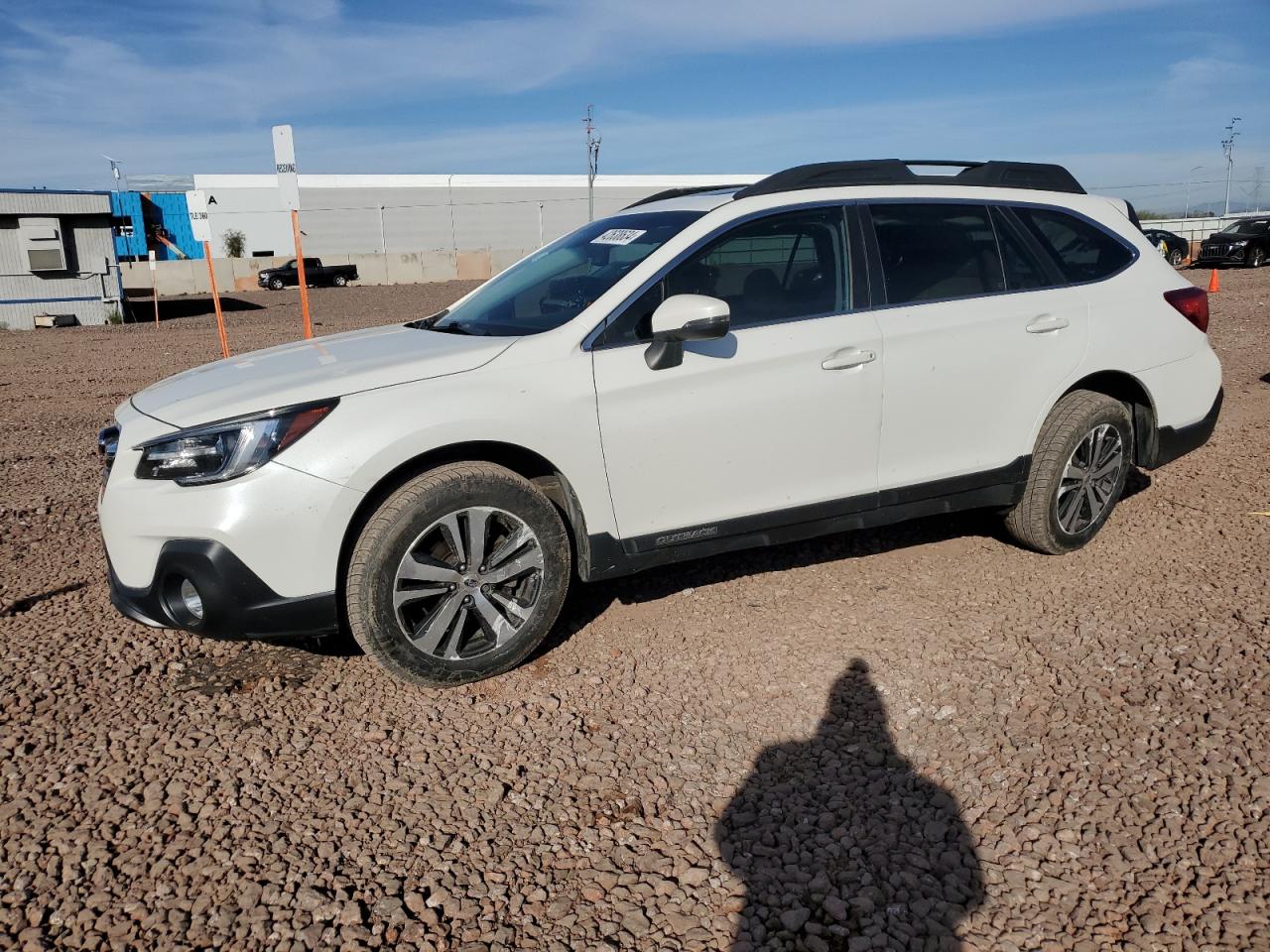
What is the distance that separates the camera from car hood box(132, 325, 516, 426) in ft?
11.6

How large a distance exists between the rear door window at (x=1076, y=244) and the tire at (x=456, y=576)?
9.20 ft

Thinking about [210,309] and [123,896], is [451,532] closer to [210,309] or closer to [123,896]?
[123,896]

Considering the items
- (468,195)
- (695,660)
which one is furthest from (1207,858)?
(468,195)

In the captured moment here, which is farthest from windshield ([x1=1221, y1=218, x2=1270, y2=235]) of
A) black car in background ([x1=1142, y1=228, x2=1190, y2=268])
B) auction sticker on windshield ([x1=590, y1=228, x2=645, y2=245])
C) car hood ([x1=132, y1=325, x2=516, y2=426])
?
car hood ([x1=132, y1=325, x2=516, y2=426])

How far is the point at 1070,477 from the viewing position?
486 centimetres

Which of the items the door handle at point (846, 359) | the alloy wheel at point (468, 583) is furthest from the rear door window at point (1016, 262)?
the alloy wheel at point (468, 583)

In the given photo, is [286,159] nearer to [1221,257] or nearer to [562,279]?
[562,279]

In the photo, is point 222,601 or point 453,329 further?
point 453,329

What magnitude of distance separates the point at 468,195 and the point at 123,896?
216 ft

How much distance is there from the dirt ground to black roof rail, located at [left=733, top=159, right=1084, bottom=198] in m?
1.82

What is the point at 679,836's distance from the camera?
291 centimetres

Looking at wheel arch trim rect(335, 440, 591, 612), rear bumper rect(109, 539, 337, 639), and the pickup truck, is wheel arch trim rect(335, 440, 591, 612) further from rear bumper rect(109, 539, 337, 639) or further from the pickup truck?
the pickup truck

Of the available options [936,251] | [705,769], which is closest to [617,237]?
[936,251]

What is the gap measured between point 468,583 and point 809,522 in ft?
4.81
